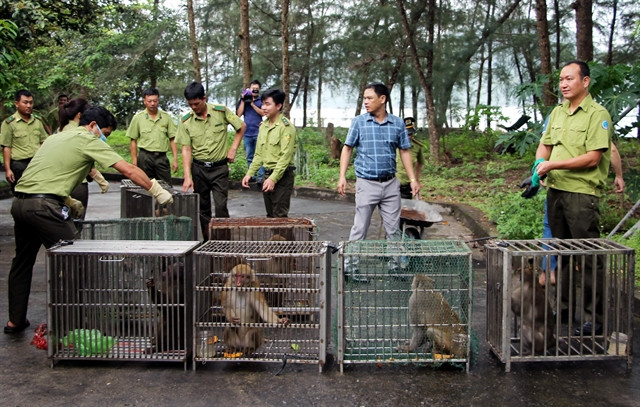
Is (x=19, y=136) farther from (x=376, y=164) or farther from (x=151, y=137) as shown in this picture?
(x=376, y=164)

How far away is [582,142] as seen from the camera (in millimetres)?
4848

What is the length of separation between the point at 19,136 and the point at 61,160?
5467mm

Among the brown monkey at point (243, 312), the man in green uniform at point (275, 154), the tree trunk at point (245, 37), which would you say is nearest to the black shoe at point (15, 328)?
the brown monkey at point (243, 312)

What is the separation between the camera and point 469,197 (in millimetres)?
12102

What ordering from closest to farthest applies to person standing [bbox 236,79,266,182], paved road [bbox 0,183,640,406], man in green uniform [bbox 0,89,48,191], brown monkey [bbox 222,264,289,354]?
paved road [bbox 0,183,640,406]
brown monkey [bbox 222,264,289,354]
man in green uniform [bbox 0,89,48,191]
person standing [bbox 236,79,266,182]

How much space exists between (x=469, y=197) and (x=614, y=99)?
16.2 feet

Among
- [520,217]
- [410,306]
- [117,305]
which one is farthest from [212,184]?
[410,306]

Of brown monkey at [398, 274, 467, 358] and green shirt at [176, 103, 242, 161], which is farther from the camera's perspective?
green shirt at [176, 103, 242, 161]

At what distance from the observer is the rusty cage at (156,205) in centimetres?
686

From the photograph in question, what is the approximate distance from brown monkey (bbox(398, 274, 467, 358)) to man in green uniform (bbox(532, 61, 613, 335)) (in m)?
1.07

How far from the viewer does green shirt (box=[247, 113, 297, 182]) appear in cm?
705

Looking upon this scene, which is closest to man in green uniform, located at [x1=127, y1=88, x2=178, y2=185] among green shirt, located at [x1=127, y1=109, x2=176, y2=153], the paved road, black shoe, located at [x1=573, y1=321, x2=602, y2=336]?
green shirt, located at [x1=127, y1=109, x2=176, y2=153]

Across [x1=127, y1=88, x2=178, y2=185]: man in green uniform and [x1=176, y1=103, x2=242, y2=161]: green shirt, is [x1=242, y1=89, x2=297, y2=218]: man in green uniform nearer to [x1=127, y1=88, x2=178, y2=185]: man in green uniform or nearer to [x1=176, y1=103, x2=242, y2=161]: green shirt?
[x1=176, y1=103, x2=242, y2=161]: green shirt

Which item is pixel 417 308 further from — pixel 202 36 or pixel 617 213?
pixel 202 36
